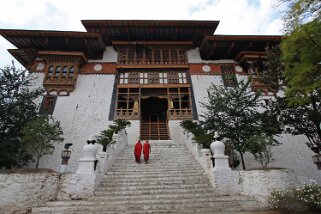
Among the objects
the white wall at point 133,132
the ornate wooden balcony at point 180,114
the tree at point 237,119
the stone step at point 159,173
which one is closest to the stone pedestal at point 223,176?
the stone step at point 159,173

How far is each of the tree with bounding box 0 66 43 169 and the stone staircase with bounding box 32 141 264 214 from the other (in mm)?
5075

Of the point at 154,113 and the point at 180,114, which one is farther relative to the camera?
the point at 154,113

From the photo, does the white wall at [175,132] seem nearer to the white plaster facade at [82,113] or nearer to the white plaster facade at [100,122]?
the white plaster facade at [100,122]

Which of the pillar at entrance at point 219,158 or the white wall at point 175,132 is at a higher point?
the white wall at point 175,132

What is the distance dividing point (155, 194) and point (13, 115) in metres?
8.69

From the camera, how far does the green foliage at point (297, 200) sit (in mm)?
5852

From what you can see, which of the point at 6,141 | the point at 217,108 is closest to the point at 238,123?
the point at 217,108

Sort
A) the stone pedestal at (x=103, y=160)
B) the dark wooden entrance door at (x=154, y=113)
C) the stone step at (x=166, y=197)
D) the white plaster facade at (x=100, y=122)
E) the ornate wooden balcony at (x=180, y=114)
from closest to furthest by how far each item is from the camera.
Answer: the stone step at (x=166, y=197), the stone pedestal at (x=103, y=160), the white plaster facade at (x=100, y=122), the ornate wooden balcony at (x=180, y=114), the dark wooden entrance door at (x=154, y=113)

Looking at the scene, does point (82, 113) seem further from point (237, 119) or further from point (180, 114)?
point (237, 119)

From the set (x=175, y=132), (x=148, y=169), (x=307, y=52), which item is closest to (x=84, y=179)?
(x=148, y=169)

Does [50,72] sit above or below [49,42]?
below

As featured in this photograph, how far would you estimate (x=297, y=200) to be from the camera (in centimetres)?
591

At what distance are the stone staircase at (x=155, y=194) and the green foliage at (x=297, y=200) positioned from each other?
0.51 m

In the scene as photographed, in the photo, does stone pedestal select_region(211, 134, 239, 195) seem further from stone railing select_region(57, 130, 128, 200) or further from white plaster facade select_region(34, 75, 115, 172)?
white plaster facade select_region(34, 75, 115, 172)
